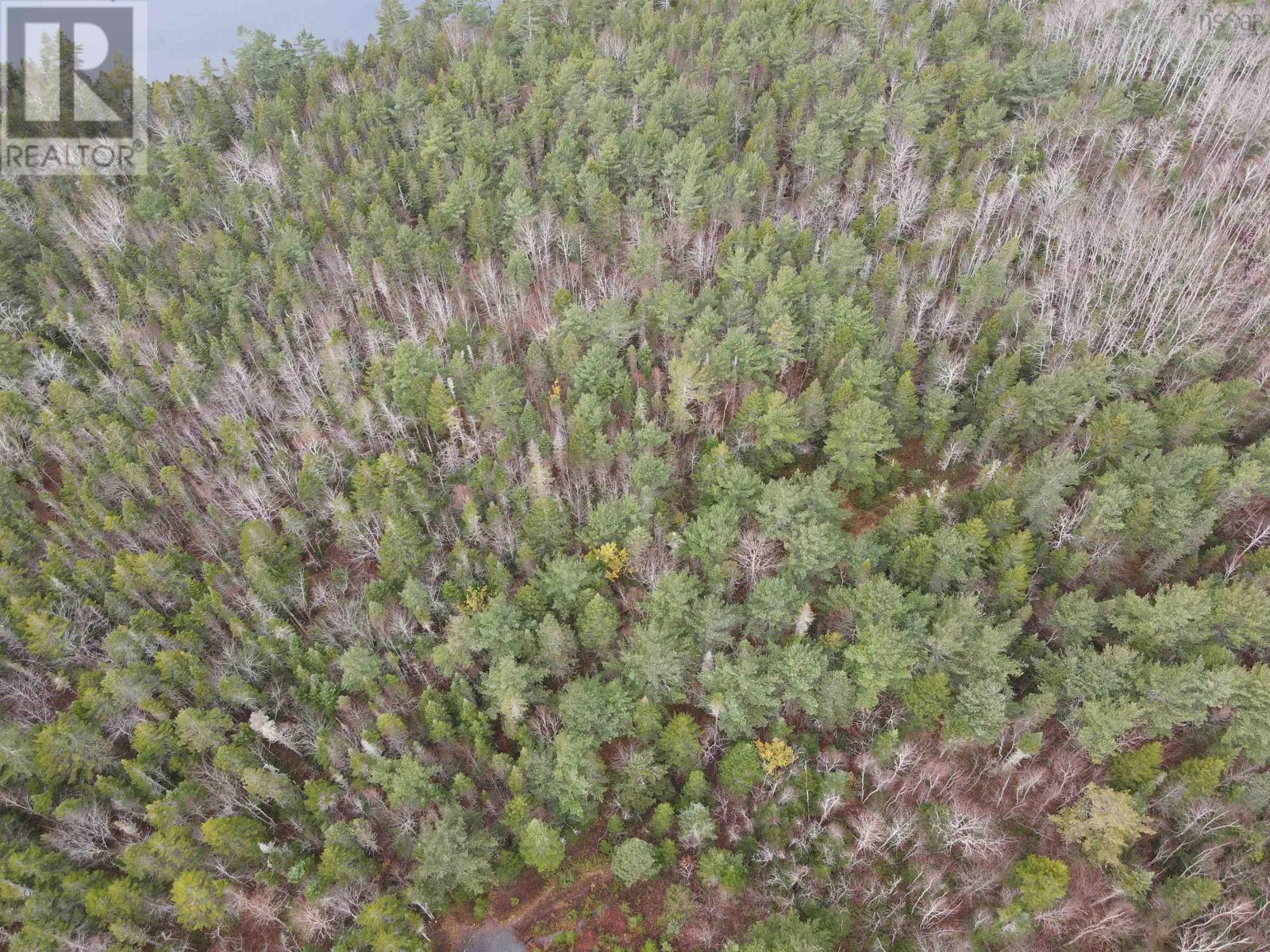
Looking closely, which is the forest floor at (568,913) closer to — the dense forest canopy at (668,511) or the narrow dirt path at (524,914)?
the narrow dirt path at (524,914)

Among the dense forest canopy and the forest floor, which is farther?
the forest floor

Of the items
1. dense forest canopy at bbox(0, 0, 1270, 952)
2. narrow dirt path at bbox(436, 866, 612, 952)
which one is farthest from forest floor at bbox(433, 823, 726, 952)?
dense forest canopy at bbox(0, 0, 1270, 952)

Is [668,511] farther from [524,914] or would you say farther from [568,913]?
[524,914]

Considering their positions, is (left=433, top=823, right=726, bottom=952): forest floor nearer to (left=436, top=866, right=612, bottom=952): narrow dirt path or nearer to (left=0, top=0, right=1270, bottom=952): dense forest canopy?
(left=436, top=866, right=612, bottom=952): narrow dirt path

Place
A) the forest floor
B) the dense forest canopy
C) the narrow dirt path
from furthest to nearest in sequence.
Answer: the narrow dirt path → the forest floor → the dense forest canopy

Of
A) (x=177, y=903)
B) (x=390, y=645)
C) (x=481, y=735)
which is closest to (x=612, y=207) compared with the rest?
(x=390, y=645)

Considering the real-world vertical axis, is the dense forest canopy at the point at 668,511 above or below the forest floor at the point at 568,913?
above

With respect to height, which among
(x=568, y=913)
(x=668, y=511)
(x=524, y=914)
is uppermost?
(x=668, y=511)

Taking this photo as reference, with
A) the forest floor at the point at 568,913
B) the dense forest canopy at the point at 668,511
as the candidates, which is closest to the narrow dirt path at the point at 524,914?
the forest floor at the point at 568,913

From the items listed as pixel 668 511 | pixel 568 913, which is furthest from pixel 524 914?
pixel 668 511

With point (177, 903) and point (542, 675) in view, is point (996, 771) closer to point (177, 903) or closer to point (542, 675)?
point (542, 675)
